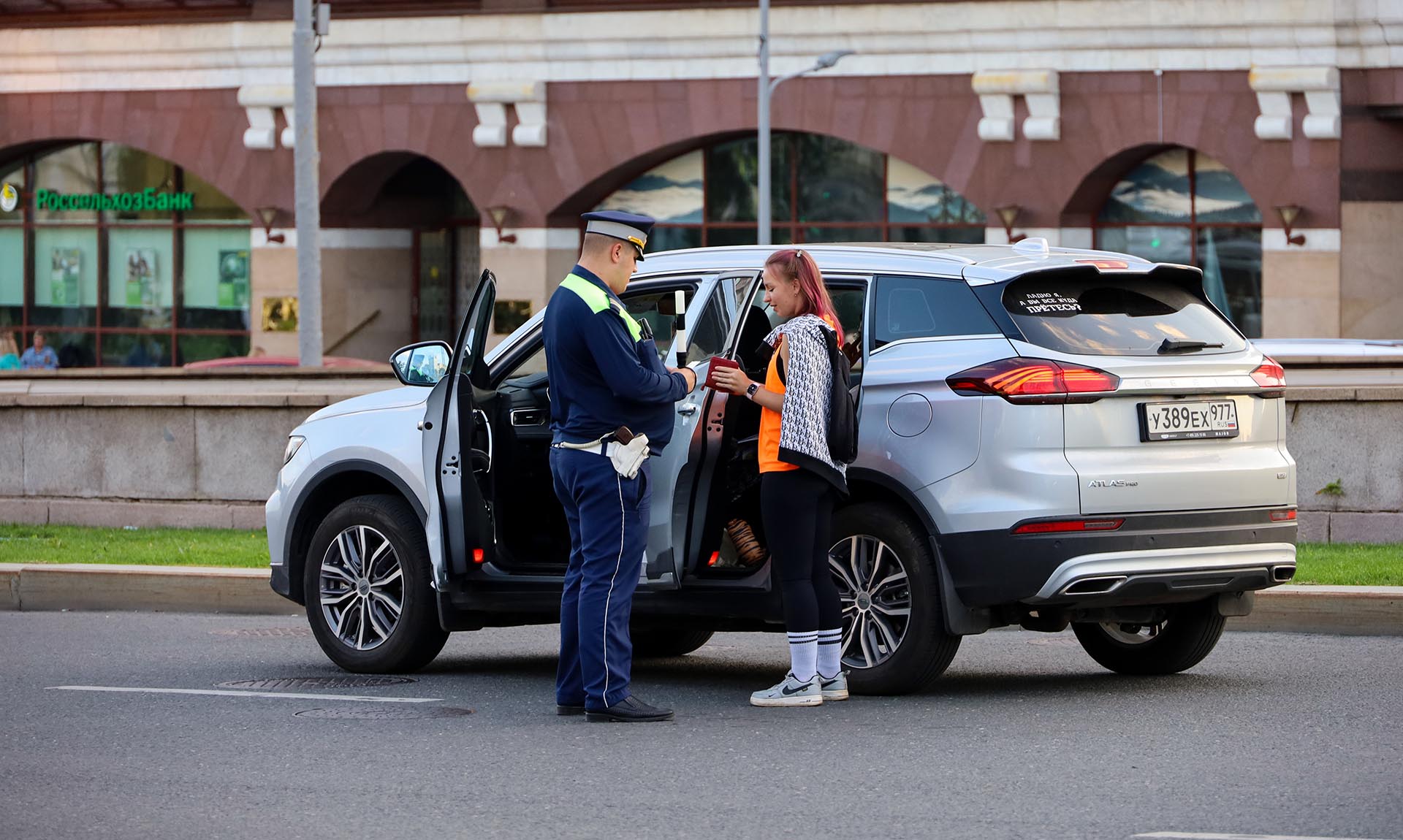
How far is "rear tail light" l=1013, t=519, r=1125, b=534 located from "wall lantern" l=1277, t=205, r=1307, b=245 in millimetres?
25185

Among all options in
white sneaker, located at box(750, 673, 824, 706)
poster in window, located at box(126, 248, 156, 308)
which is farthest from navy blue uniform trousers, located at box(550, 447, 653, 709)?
poster in window, located at box(126, 248, 156, 308)

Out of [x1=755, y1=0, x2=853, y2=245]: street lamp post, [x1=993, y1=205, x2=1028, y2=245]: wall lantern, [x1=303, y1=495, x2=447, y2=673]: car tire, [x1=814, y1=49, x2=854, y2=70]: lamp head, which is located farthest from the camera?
[x1=993, y1=205, x2=1028, y2=245]: wall lantern

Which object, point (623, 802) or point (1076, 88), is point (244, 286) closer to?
point (1076, 88)

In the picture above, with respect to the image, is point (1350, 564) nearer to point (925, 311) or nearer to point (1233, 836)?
point (925, 311)

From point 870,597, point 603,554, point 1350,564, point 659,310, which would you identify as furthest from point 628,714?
point 1350,564

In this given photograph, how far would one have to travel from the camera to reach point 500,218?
120 ft

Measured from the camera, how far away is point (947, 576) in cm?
816

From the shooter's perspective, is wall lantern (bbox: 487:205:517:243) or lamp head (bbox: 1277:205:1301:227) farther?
wall lantern (bbox: 487:205:517:243)

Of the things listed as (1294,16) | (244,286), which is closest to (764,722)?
(1294,16)

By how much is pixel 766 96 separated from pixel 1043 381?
25541mm

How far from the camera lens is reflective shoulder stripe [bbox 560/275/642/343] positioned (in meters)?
7.91

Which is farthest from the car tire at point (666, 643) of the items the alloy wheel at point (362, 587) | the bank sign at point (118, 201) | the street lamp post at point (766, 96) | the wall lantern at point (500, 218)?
the bank sign at point (118, 201)

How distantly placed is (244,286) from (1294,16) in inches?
762

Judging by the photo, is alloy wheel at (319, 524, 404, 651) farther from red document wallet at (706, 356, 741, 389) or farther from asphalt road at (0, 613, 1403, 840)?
red document wallet at (706, 356, 741, 389)
